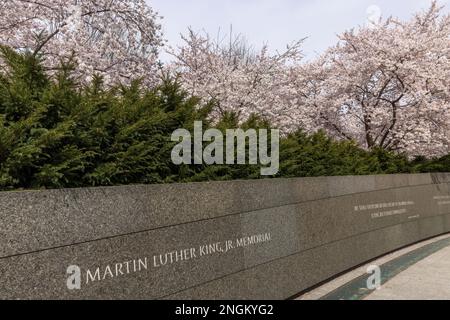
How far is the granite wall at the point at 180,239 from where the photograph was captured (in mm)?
3100

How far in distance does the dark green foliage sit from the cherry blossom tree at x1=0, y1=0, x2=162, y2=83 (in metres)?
3.95

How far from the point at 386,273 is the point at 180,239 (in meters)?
5.27

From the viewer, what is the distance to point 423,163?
49.1 ft

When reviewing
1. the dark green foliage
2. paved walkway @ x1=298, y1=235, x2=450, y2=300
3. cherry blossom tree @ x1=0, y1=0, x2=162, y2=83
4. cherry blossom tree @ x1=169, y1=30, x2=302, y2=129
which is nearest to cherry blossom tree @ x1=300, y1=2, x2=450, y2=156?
cherry blossom tree @ x1=169, y1=30, x2=302, y2=129

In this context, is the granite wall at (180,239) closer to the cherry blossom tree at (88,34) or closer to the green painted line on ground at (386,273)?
the green painted line on ground at (386,273)

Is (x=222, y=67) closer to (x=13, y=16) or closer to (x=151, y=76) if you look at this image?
(x=151, y=76)

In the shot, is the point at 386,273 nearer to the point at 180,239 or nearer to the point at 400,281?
the point at 400,281

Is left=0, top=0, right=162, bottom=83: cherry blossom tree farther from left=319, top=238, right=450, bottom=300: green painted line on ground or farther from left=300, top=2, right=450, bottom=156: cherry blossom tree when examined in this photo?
left=300, top=2, right=450, bottom=156: cherry blossom tree

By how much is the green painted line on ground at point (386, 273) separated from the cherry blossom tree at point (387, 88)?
5680mm

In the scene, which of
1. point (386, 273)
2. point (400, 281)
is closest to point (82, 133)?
point (400, 281)

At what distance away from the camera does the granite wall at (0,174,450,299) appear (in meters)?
3.10

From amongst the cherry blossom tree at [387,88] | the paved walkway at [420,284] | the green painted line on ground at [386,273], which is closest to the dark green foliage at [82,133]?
the green painted line on ground at [386,273]
